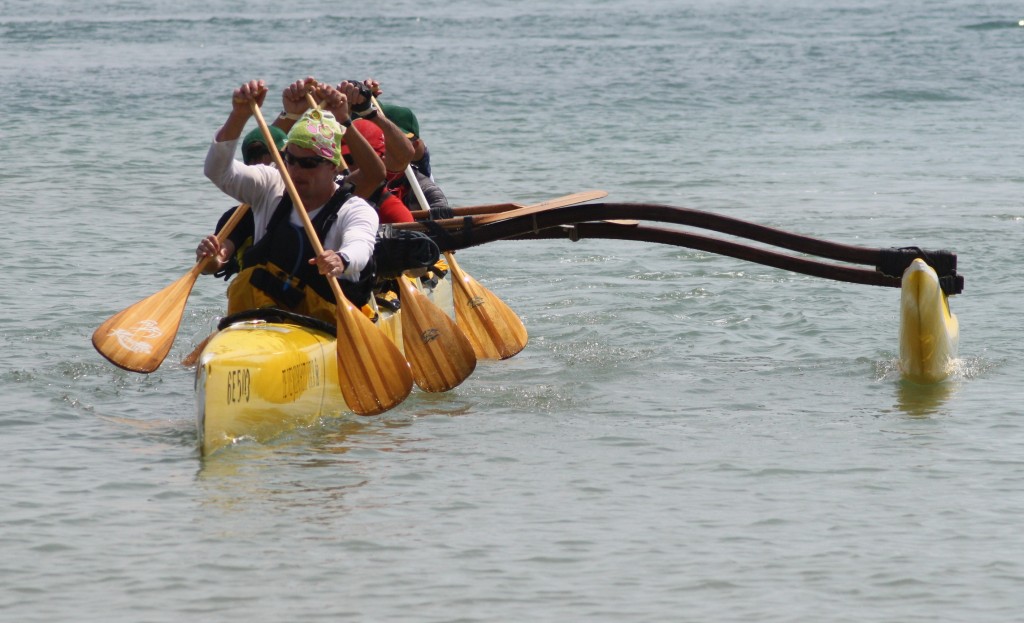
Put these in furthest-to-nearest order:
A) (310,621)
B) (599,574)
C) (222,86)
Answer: (222,86), (599,574), (310,621)

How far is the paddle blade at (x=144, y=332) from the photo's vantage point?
7.35m

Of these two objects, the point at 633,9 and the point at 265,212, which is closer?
the point at 265,212

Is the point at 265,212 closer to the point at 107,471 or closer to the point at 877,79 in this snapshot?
the point at 107,471

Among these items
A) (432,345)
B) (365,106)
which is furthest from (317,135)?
(365,106)

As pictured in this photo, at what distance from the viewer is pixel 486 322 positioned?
9094 mm

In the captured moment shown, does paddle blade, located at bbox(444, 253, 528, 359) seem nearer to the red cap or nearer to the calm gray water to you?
the calm gray water

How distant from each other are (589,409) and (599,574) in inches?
98.7

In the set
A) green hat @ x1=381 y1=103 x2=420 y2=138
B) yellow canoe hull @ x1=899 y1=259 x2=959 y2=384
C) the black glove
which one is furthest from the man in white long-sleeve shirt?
yellow canoe hull @ x1=899 y1=259 x2=959 y2=384

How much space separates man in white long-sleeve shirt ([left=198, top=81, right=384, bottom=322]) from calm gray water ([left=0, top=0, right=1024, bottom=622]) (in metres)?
0.68

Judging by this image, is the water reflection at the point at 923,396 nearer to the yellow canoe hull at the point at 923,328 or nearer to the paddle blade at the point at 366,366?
the yellow canoe hull at the point at 923,328

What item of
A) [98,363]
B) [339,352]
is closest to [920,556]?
[339,352]

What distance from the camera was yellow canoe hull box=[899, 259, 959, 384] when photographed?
8.41 meters

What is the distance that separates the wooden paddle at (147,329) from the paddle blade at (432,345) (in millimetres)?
1016

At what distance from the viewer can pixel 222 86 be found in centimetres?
2595
